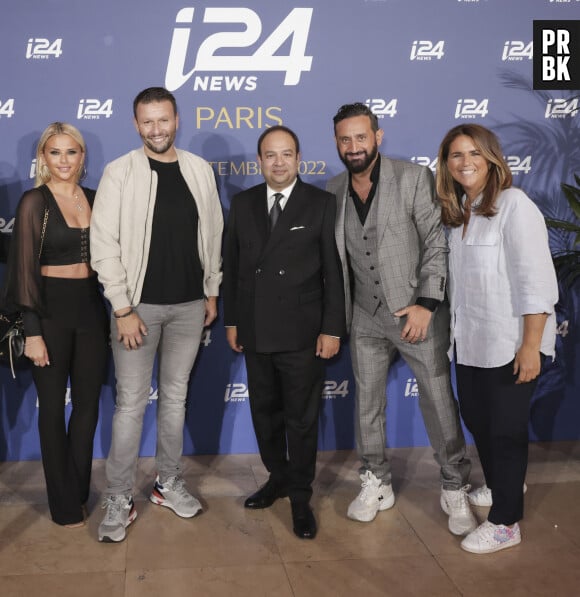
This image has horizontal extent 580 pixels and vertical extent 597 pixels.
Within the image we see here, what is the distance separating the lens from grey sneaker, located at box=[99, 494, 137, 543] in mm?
3344

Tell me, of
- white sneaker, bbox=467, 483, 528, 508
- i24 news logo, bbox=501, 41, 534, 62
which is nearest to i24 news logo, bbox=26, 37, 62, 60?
i24 news logo, bbox=501, 41, 534, 62

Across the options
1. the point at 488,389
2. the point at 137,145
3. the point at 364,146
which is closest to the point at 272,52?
the point at 137,145

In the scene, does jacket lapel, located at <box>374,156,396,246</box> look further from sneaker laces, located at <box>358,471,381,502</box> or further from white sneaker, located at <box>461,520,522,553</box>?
white sneaker, located at <box>461,520,522,553</box>

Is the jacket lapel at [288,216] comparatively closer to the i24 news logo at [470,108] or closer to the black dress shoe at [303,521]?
the black dress shoe at [303,521]

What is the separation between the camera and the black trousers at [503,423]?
315 centimetres

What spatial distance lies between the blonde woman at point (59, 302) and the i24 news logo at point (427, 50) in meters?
1.89

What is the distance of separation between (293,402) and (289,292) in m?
0.50

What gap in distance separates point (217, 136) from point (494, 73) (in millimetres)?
1545

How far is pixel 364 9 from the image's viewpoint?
421cm

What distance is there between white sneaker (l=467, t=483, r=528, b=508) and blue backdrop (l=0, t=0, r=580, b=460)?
0.86m

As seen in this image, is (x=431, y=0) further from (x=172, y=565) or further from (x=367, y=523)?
(x=172, y=565)

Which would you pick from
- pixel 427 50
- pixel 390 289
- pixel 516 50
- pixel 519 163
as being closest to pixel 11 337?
pixel 390 289

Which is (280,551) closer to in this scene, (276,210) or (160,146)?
(276,210)

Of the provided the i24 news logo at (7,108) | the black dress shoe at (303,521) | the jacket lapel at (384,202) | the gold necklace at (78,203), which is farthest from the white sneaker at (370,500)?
the i24 news logo at (7,108)
